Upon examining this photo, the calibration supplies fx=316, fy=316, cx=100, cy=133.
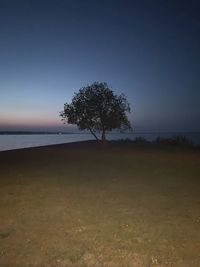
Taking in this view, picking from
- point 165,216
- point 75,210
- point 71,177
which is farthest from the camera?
point 71,177

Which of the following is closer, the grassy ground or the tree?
the grassy ground

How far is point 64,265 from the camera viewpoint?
5.45 m

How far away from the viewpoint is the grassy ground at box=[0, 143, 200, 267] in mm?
5764

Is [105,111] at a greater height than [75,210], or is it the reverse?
[105,111]

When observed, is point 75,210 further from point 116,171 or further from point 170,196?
point 116,171

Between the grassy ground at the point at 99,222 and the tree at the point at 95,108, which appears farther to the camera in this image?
the tree at the point at 95,108

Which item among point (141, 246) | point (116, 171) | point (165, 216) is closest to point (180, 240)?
point (141, 246)

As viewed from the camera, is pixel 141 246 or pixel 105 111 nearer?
pixel 141 246

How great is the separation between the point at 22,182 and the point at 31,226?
247 inches

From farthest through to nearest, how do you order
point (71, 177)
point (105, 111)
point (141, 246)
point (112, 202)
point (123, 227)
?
point (105, 111) → point (71, 177) → point (112, 202) → point (123, 227) → point (141, 246)

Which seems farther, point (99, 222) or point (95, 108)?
point (95, 108)

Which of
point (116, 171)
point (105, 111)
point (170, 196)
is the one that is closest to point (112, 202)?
point (170, 196)

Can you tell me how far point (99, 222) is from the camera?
7773 mm

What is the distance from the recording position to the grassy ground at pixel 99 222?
5764mm
